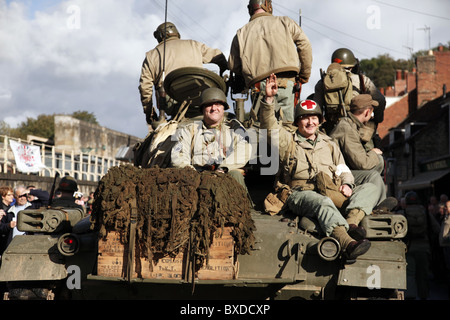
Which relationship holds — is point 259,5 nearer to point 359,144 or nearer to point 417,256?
point 359,144

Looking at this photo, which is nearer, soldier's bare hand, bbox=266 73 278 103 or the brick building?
soldier's bare hand, bbox=266 73 278 103

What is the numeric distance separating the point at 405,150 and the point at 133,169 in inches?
1277

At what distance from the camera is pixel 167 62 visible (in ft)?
34.4

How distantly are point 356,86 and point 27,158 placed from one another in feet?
53.5

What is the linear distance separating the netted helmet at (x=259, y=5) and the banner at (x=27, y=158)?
1452cm

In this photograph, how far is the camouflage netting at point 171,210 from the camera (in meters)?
6.28

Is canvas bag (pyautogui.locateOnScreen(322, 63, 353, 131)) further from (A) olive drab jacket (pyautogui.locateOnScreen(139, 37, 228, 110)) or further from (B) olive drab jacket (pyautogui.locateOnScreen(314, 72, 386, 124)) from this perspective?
(A) olive drab jacket (pyautogui.locateOnScreen(139, 37, 228, 110))

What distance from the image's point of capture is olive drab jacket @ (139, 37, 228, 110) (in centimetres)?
1050

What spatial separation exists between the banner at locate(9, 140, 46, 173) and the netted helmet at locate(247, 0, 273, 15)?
14.5 meters

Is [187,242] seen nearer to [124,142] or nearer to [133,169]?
[133,169]

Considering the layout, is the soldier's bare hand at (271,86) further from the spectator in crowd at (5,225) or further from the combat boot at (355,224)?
the spectator in crowd at (5,225)

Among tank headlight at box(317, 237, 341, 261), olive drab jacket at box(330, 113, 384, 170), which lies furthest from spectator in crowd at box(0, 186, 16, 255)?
tank headlight at box(317, 237, 341, 261)

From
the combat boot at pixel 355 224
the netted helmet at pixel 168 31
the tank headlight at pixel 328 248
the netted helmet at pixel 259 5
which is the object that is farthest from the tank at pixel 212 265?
the netted helmet at pixel 168 31
